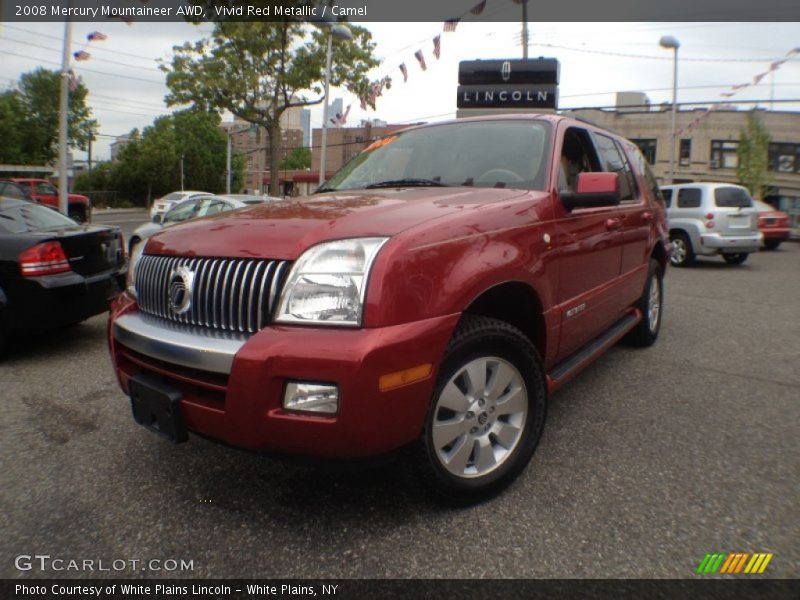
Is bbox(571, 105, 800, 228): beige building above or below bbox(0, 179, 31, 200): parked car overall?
above

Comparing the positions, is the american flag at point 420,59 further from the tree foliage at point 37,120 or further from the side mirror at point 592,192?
the tree foliage at point 37,120

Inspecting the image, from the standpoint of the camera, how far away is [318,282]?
2008 mm

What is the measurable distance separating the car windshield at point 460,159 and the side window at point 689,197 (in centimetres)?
981

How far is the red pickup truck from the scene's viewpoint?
1932 millimetres

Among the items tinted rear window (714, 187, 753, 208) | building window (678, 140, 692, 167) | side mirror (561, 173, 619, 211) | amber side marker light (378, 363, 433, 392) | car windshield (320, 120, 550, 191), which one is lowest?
amber side marker light (378, 363, 433, 392)

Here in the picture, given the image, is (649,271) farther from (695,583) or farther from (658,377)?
(695,583)

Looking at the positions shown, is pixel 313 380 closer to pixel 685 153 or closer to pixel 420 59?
pixel 420 59

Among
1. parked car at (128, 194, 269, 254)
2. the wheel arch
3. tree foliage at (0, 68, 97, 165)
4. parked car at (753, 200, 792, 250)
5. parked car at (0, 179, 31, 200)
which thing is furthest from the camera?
tree foliage at (0, 68, 97, 165)

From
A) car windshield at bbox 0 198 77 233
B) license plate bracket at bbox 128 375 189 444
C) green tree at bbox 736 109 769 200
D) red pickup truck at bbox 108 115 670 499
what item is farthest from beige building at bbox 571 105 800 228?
license plate bracket at bbox 128 375 189 444

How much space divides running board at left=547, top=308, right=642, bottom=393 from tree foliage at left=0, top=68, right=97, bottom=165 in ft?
137

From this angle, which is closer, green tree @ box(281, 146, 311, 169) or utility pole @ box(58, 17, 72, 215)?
utility pole @ box(58, 17, 72, 215)

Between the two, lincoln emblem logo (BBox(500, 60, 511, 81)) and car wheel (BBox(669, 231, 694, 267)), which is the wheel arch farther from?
lincoln emblem logo (BBox(500, 60, 511, 81))

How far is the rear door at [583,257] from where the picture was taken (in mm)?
2945

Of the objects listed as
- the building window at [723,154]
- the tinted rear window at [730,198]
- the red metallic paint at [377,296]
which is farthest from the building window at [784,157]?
the red metallic paint at [377,296]
